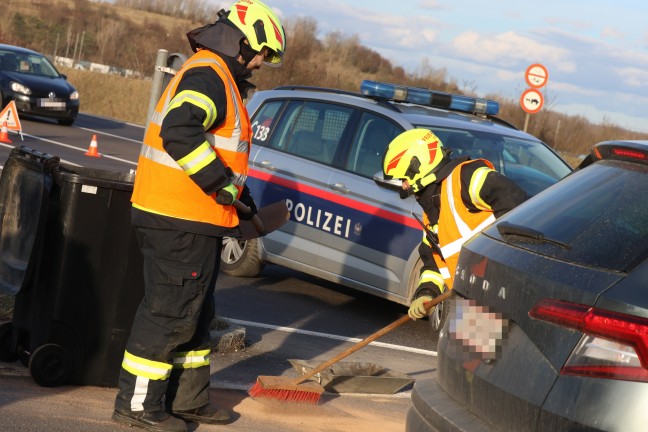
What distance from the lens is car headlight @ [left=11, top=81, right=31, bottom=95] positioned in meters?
22.1

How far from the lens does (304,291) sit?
31.4ft

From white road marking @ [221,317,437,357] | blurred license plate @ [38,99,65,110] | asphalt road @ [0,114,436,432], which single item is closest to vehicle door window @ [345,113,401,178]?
asphalt road @ [0,114,436,432]

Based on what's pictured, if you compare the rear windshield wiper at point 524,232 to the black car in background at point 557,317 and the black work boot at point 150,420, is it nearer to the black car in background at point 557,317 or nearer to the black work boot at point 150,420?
the black car in background at point 557,317

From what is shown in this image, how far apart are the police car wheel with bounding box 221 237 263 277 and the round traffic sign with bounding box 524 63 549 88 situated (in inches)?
453

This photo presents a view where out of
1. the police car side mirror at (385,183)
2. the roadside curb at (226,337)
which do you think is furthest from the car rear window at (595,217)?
the police car side mirror at (385,183)

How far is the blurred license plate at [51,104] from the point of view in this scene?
22.5 m

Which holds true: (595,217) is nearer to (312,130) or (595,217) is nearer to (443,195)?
(443,195)

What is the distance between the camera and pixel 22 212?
5.67 metres

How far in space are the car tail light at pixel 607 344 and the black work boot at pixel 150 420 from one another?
7.61 feet

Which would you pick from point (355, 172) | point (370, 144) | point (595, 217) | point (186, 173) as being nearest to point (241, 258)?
point (355, 172)

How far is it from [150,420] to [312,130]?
4.72m

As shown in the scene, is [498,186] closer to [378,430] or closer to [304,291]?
[378,430]

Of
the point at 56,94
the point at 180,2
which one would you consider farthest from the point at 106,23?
the point at 56,94

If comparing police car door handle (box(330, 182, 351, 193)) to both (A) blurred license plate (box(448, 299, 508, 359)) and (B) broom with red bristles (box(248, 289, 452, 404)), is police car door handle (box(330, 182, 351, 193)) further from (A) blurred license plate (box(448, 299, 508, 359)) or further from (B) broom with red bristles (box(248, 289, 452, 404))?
(A) blurred license plate (box(448, 299, 508, 359))
